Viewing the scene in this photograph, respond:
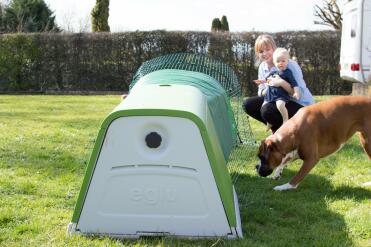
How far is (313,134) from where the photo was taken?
17.6ft

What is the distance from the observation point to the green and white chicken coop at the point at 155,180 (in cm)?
386

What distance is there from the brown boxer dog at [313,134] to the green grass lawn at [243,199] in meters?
0.31

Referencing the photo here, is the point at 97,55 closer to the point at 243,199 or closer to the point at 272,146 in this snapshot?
the point at 272,146

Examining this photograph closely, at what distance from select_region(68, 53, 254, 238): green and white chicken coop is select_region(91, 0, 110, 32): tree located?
21982 mm

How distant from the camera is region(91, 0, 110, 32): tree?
25094 millimetres

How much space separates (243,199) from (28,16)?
33300 millimetres

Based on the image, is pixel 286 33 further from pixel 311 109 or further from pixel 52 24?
pixel 52 24

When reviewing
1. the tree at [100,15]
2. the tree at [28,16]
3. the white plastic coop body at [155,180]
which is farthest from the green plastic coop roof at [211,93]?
the tree at [28,16]

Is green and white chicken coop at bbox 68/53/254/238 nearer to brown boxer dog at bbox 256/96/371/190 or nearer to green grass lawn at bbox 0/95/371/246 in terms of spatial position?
green grass lawn at bbox 0/95/371/246

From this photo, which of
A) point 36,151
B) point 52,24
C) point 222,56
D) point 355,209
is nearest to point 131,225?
point 355,209

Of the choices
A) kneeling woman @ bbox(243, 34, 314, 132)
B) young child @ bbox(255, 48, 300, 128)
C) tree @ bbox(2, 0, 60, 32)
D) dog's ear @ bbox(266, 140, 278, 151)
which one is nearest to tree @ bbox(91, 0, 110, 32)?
tree @ bbox(2, 0, 60, 32)

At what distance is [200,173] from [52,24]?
34612 mm

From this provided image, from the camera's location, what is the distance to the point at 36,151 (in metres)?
7.40

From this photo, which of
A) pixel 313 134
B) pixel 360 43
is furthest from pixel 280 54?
pixel 360 43
